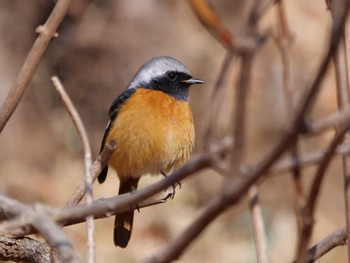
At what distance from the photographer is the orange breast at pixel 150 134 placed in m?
4.79

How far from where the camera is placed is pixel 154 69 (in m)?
5.25

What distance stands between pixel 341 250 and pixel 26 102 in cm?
451

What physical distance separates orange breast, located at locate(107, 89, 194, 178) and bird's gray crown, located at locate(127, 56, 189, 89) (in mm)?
197

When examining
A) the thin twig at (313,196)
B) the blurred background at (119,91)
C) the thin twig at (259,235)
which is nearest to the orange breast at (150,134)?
the thin twig at (259,235)

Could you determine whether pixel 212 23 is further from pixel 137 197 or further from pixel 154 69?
pixel 154 69

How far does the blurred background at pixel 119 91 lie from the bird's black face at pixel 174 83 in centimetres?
381

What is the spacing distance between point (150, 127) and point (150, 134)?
47mm

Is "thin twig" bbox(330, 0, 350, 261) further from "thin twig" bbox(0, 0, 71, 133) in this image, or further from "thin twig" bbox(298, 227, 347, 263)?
"thin twig" bbox(0, 0, 71, 133)

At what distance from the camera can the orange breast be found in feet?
15.7

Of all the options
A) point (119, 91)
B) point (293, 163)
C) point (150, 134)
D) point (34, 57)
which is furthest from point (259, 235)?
point (119, 91)

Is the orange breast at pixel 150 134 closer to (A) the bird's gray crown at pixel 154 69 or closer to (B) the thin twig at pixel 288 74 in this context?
(A) the bird's gray crown at pixel 154 69

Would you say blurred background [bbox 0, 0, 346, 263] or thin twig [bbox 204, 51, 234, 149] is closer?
thin twig [bbox 204, 51, 234, 149]

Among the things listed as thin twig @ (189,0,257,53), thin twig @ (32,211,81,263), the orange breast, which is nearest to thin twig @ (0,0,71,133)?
thin twig @ (32,211,81,263)

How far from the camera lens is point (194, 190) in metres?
10.0
